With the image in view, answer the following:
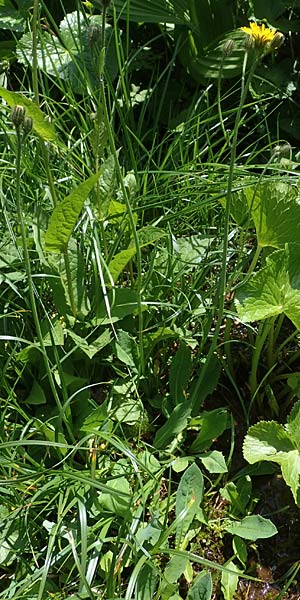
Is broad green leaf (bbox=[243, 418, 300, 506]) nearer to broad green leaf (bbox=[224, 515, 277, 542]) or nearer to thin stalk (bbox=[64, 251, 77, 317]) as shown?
broad green leaf (bbox=[224, 515, 277, 542])

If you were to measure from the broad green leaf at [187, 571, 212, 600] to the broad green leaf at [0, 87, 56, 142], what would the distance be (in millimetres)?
796

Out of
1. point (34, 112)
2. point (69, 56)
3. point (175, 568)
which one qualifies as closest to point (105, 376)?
point (175, 568)

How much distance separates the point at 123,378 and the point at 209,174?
52 centimetres

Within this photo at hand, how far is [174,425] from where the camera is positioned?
4.49 feet

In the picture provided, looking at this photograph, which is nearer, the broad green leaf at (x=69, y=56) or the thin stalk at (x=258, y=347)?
the thin stalk at (x=258, y=347)

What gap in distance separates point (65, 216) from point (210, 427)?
513 mm

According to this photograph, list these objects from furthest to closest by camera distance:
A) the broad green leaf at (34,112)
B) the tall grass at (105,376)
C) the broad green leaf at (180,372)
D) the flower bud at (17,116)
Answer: the broad green leaf at (180,372)
the tall grass at (105,376)
the broad green leaf at (34,112)
the flower bud at (17,116)

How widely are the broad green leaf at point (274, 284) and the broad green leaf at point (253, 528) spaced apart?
388 mm

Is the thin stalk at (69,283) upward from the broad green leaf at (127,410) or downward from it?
upward

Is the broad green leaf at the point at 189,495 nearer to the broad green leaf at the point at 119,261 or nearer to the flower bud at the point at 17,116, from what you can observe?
the broad green leaf at the point at 119,261

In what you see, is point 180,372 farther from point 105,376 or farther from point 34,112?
point 34,112

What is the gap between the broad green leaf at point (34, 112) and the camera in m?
1.10

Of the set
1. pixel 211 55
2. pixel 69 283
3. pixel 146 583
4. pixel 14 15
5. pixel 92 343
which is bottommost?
pixel 146 583

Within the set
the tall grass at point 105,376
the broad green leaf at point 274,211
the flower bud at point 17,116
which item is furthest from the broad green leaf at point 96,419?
the flower bud at point 17,116
